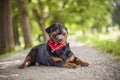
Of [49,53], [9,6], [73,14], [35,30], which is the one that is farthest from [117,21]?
[49,53]

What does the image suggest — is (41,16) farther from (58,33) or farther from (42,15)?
(58,33)

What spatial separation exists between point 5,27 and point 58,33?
12135 millimetres

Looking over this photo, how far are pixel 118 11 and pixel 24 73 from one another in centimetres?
5759

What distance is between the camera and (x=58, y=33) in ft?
30.9

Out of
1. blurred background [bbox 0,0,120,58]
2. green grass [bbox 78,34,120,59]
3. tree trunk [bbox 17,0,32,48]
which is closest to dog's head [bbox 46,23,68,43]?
green grass [bbox 78,34,120,59]

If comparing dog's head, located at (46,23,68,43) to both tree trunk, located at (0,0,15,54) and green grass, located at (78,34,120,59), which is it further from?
tree trunk, located at (0,0,15,54)

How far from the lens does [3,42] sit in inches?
830

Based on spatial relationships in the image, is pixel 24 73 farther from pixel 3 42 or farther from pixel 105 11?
pixel 105 11

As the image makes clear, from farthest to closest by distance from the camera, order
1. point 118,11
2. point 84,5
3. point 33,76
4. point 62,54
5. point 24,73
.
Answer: point 118,11, point 84,5, point 62,54, point 24,73, point 33,76

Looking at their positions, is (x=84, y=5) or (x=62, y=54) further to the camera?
(x=84, y=5)

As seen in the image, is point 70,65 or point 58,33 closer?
point 70,65

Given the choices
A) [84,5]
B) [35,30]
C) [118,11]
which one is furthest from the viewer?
[118,11]

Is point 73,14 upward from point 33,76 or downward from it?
upward

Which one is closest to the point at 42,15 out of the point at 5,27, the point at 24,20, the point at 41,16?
the point at 41,16
